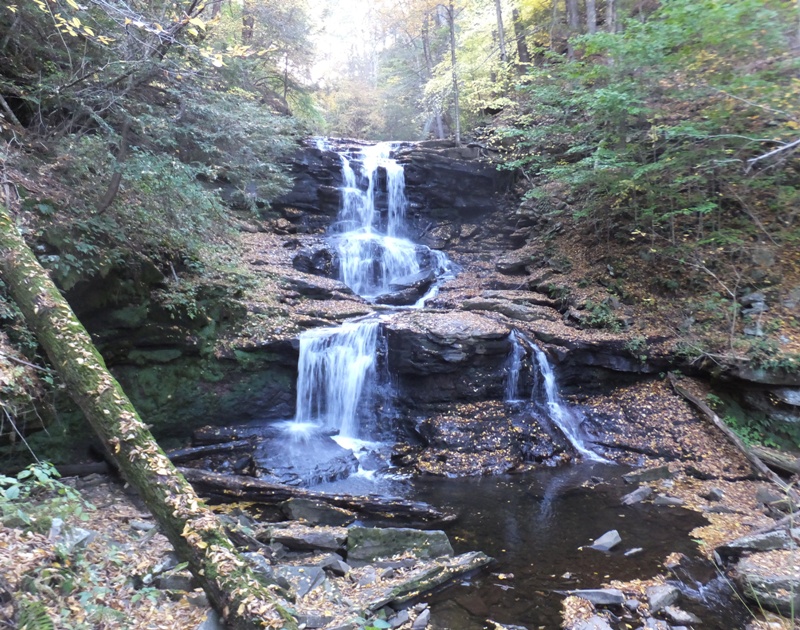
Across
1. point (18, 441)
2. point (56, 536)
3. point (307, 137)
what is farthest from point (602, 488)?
point (307, 137)

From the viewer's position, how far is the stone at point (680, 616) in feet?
14.9

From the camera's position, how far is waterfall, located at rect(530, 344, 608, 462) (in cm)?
973

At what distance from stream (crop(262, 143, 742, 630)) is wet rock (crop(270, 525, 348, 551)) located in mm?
1348

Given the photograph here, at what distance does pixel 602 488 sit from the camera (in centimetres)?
795

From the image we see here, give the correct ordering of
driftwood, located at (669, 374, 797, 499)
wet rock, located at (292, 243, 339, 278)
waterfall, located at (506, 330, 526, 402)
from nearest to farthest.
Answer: driftwood, located at (669, 374, 797, 499)
waterfall, located at (506, 330, 526, 402)
wet rock, located at (292, 243, 339, 278)

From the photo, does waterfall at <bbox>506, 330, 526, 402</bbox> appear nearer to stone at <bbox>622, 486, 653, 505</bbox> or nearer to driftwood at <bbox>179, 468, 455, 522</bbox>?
stone at <bbox>622, 486, 653, 505</bbox>

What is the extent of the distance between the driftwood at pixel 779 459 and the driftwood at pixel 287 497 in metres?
5.88

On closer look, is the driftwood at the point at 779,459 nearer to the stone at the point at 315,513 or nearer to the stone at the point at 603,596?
the stone at the point at 603,596

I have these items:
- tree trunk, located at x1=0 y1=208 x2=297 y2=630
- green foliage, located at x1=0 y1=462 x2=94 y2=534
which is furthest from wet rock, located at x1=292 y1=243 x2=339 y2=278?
green foliage, located at x1=0 y1=462 x2=94 y2=534

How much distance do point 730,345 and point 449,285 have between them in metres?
7.41

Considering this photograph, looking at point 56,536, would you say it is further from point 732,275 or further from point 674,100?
point 732,275

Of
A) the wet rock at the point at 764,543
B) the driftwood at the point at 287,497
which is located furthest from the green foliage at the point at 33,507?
the wet rock at the point at 764,543

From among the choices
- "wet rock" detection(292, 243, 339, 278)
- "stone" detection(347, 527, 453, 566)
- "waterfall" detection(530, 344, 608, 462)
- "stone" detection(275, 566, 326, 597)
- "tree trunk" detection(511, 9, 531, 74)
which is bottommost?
"stone" detection(347, 527, 453, 566)

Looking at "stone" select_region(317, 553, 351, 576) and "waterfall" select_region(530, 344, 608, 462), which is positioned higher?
"waterfall" select_region(530, 344, 608, 462)
